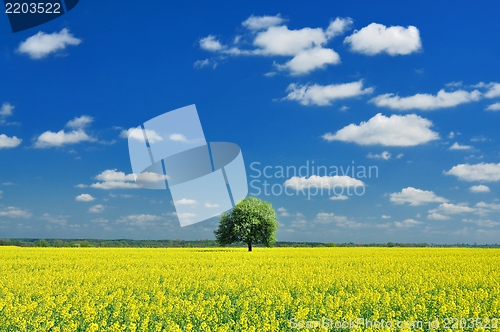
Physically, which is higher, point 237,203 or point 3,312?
point 237,203

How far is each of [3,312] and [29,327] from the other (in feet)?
7.16

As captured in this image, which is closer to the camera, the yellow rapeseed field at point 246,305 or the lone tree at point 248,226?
the yellow rapeseed field at point 246,305

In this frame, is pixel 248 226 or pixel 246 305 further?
pixel 248 226

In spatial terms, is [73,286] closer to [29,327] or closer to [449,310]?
[29,327]

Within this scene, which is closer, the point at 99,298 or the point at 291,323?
the point at 291,323

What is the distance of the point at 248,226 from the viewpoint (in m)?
63.0

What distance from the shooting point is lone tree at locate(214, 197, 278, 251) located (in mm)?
63156

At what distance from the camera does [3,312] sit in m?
13.9

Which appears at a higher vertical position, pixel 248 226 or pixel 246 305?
pixel 248 226

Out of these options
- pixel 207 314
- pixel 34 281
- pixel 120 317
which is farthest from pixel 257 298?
pixel 34 281

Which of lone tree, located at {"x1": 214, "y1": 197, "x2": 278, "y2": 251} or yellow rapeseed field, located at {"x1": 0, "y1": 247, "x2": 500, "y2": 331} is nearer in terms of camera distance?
yellow rapeseed field, located at {"x1": 0, "y1": 247, "x2": 500, "y2": 331}

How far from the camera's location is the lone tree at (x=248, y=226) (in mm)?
63156

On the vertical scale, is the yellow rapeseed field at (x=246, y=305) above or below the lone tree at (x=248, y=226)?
below

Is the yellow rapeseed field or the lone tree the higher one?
the lone tree
